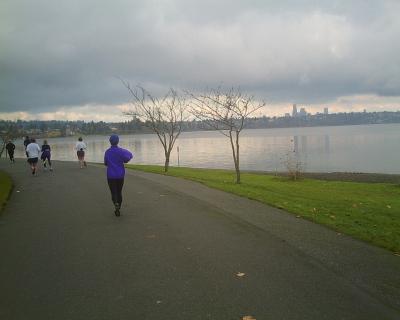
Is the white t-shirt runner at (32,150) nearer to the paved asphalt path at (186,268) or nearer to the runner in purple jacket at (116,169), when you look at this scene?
the paved asphalt path at (186,268)

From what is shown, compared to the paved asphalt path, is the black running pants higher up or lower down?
higher up

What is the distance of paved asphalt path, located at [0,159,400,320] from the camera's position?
14.2 ft

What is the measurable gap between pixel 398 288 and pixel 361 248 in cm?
173

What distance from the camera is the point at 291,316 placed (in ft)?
13.5

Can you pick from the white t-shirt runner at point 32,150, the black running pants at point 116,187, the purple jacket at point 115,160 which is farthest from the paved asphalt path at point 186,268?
the white t-shirt runner at point 32,150

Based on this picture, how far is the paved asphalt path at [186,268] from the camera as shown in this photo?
4.34 m

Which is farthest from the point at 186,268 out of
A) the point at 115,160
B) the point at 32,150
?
the point at 32,150

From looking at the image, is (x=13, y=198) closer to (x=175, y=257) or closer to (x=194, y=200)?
(x=194, y=200)

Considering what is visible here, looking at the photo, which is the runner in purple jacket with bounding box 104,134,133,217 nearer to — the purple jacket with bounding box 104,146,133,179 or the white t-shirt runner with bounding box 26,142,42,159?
the purple jacket with bounding box 104,146,133,179

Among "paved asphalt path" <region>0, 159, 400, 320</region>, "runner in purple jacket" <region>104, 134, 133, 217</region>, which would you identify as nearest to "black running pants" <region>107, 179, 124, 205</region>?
"runner in purple jacket" <region>104, 134, 133, 217</region>

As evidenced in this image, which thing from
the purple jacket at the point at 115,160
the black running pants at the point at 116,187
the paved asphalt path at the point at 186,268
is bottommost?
the paved asphalt path at the point at 186,268

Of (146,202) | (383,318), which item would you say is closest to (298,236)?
(383,318)

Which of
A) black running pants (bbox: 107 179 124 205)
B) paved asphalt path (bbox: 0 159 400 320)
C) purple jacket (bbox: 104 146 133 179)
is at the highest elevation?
purple jacket (bbox: 104 146 133 179)

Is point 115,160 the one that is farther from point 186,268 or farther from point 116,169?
point 186,268
